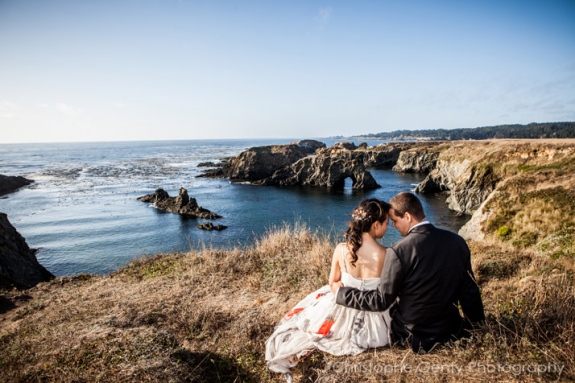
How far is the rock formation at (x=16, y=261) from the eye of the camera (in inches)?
568

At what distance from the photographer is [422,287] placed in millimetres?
3760

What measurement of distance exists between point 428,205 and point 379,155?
54144 mm

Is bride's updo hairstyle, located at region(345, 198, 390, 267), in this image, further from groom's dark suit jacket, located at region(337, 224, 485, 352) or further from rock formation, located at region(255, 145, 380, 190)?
rock formation, located at region(255, 145, 380, 190)

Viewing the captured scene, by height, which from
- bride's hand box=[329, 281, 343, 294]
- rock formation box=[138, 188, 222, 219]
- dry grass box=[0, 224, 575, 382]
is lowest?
rock formation box=[138, 188, 222, 219]

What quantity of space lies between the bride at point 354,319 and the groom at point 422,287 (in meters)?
0.23

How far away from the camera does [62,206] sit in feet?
139

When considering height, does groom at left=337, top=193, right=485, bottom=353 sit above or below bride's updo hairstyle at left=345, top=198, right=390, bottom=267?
below

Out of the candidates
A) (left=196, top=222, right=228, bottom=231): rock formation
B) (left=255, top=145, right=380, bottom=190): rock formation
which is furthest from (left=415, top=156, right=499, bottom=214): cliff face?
(left=196, top=222, right=228, bottom=231): rock formation

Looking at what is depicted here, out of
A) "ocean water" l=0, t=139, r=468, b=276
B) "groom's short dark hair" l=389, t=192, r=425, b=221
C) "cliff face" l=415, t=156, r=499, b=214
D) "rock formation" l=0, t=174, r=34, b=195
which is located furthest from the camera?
"rock formation" l=0, t=174, r=34, b=195

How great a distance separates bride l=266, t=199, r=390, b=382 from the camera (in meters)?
4.29

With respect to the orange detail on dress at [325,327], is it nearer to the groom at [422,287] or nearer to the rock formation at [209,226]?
the groom at [422,287]

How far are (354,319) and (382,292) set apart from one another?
30.7 inches

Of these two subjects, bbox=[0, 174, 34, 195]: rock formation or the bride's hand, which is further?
bbox=[0, 174, 34, 195]: rock formation

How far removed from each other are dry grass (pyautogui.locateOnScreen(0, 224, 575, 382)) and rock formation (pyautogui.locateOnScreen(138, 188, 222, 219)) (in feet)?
83.3
